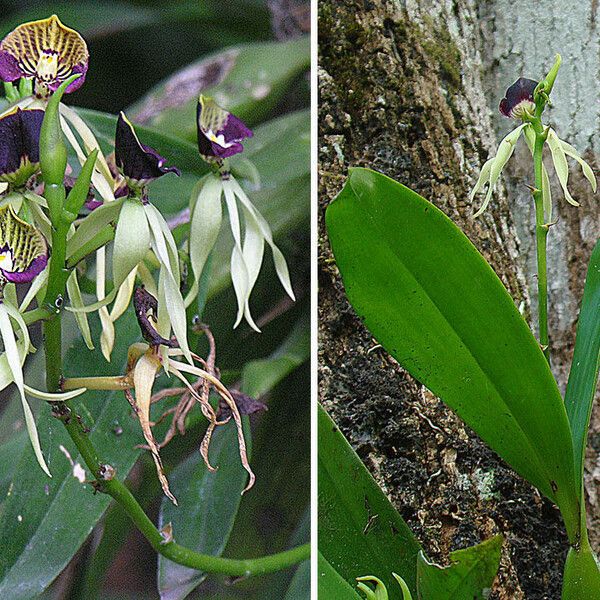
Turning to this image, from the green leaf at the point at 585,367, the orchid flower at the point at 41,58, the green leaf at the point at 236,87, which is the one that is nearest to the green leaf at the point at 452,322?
the green leaf at the point at 585,367

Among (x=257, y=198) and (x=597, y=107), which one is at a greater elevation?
(x=597, y=107)

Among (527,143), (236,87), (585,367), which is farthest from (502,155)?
(236,87)

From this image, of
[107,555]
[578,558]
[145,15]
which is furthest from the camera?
[145,15]

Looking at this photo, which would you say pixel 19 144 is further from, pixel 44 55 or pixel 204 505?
pixel 204 505

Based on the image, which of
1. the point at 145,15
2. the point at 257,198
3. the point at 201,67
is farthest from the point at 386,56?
the point at 145,15

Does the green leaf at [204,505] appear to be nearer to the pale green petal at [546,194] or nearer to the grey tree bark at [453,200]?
the grey tree bark at [453,200]

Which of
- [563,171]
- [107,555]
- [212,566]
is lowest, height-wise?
[107,555]

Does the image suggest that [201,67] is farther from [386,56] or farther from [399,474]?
[399,474]
